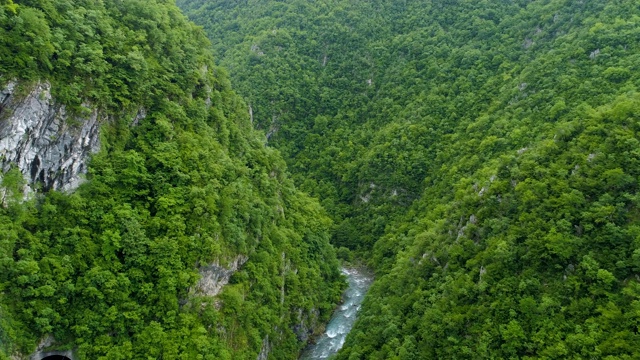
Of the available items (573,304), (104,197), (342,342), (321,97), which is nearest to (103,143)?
(104,197)

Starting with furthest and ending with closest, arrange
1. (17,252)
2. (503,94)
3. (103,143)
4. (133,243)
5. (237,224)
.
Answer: (503,94)
(237,224)
(103,143)
(133,243)
(17,252)

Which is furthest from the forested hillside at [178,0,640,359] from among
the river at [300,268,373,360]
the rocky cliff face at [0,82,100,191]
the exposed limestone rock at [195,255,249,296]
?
the rocky cliff face at [0,82,100,191]

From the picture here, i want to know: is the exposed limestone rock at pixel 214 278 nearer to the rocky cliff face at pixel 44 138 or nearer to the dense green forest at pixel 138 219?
the dense green forest at pixel 138 219

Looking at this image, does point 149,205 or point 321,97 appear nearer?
point 149,205

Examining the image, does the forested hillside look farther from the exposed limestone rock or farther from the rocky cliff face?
the rocky cliff face

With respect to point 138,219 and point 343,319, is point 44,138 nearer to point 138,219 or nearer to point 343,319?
point 138,219

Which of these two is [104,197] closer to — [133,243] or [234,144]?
[133,243]
